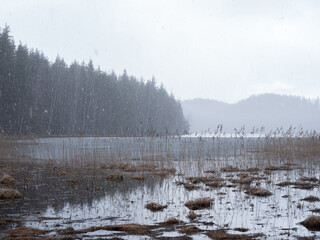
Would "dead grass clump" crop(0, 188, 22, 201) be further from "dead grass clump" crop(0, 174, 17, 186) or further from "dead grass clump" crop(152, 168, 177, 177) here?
"dead grass clump" crop(152, 168, 177, 177)

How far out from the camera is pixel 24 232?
642 centimetres

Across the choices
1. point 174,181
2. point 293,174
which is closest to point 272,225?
point 174,181

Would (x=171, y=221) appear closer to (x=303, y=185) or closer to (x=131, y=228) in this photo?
(x=131, y=228)

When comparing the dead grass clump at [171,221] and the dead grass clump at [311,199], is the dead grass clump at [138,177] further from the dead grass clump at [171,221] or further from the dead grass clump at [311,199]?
the dead grass clump at [311,199]

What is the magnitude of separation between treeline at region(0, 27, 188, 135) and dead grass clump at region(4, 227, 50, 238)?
2722 centimetres

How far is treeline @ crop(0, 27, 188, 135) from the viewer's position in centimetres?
4400


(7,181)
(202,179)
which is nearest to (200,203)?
(202,179)

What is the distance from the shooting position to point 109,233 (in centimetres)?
667

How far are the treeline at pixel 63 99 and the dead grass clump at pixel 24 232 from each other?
89.3 ft

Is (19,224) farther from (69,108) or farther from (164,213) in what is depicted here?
(69,108)

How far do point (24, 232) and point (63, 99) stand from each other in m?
55.9

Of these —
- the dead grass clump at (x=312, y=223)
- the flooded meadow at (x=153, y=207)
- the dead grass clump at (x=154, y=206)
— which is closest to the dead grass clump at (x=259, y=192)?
the flooded meadow at (x=153, y=207)

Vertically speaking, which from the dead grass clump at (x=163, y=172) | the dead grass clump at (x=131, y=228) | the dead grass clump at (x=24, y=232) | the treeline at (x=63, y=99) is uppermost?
the treeline at (x=63, y=99)

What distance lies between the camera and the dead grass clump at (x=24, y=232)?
6.25 m
